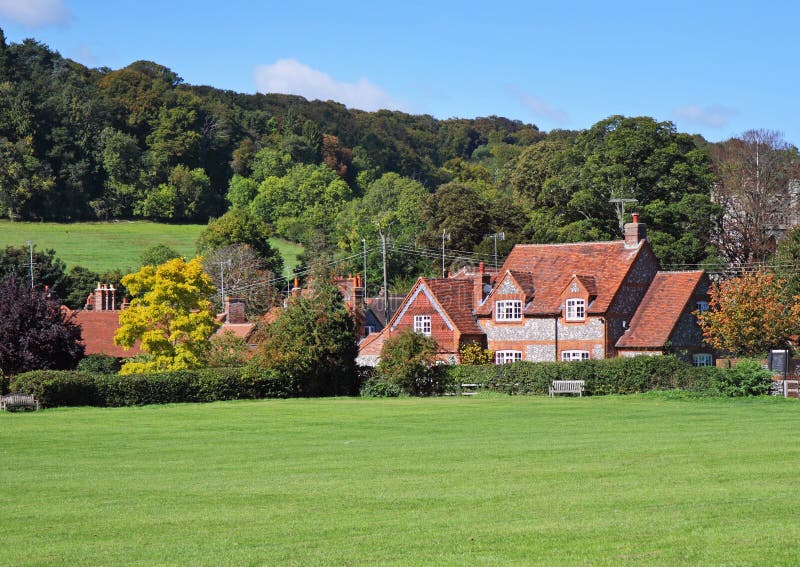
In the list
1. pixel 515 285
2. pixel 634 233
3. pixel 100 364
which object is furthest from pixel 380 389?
pixel 100 364

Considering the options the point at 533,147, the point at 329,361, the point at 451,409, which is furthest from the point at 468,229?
the point at 451,409

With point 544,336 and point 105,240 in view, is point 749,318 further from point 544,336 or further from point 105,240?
point 105,240

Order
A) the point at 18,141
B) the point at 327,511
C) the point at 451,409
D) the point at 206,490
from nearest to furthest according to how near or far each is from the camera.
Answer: the point at 327,511 → the point at 206,490 → the point at 451,409 → the point at 18,141

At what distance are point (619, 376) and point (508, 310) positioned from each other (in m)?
14.1

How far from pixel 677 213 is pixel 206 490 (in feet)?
219

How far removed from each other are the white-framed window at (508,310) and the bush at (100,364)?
23.5m

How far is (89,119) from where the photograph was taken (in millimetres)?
160125

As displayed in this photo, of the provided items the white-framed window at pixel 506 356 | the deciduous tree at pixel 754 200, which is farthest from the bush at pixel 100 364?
the deciduous tree at pixel 754 200

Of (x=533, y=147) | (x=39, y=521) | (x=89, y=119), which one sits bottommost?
(x=39, y=521)

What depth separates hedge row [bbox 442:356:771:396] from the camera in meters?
52.5

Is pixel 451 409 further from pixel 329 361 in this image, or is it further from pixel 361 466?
pixel 361 466

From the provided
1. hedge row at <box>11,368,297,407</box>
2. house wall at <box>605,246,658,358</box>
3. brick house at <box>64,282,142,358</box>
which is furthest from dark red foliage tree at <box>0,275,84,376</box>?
house wall at <box>605,246,658,358</box>

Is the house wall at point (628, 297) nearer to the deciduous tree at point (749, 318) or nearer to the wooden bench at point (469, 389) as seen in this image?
the deciduous tree at point (749, 318)

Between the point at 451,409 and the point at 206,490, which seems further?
the point at 451,409
